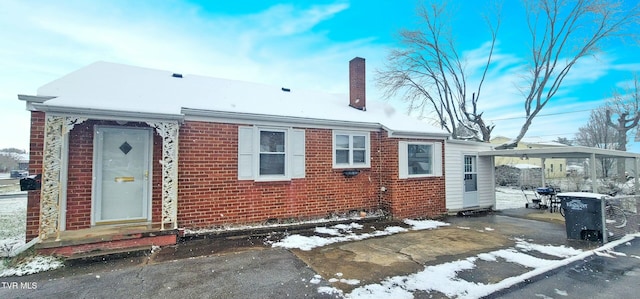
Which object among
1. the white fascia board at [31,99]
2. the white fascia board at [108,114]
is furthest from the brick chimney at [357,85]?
the white fascia board at [31,99]

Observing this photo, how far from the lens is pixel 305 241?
6098mm

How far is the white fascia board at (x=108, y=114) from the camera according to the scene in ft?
16.1

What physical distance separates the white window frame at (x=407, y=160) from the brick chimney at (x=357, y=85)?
7.81 ft

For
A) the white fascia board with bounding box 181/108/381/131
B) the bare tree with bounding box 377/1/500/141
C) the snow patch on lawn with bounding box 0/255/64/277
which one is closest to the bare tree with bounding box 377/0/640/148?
the bare tree with bounding box 377/1/500/141

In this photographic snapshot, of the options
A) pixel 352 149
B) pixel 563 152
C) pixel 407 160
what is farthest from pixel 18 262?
pixel 563 152

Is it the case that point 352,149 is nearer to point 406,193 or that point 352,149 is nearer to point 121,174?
point 406,193

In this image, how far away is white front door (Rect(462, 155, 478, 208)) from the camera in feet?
33.6

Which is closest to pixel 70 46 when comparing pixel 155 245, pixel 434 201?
pixel 155 245

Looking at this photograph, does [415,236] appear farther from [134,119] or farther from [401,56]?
[401,56]

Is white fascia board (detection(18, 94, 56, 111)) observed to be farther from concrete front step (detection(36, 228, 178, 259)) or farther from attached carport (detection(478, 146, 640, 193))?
attached carport (detection(478, 146, 640, 193))

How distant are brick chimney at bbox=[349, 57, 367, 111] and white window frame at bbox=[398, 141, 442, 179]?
7.81 feet

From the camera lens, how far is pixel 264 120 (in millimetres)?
7176

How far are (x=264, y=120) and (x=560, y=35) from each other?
20.8m

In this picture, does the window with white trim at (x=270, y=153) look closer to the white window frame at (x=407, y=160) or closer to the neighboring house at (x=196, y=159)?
the neighboring house at (x=196, y=159)
